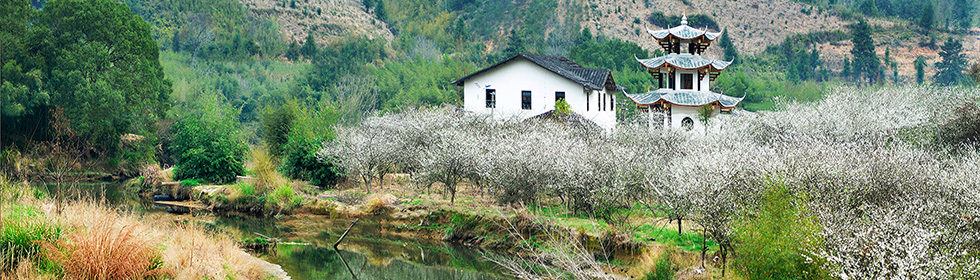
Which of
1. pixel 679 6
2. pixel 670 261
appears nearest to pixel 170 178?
pixel 670 261

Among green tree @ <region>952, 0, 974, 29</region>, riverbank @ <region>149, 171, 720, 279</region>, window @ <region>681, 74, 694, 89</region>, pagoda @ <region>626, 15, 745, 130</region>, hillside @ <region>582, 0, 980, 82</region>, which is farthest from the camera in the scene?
green tree @ <region>952, 0, 974, 29</region>

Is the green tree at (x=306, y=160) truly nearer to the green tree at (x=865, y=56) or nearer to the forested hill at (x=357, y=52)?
the forested hill at (x=357, y=52)

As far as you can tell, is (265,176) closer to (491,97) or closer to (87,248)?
(491,97)

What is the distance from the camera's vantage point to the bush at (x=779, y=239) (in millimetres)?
12914

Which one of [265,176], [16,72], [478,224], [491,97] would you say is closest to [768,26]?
[491,97]

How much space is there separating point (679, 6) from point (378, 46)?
4375 centimetres

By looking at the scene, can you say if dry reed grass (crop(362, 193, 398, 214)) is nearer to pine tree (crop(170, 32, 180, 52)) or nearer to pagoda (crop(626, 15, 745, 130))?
pagoda (crop(626, 15, 745, 130))

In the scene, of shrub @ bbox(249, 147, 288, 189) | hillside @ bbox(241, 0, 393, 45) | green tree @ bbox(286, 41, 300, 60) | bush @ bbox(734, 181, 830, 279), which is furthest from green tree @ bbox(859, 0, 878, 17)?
bush @ bbox(734, 181, 830, 279)

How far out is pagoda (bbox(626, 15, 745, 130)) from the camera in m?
39.8

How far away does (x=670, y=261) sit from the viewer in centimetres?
1816

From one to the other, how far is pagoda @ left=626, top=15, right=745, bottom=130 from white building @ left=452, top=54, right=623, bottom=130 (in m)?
3.64

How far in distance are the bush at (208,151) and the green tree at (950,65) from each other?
A: 248ft

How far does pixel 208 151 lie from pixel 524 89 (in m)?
17.3

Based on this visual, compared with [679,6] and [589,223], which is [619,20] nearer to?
[679,6]
